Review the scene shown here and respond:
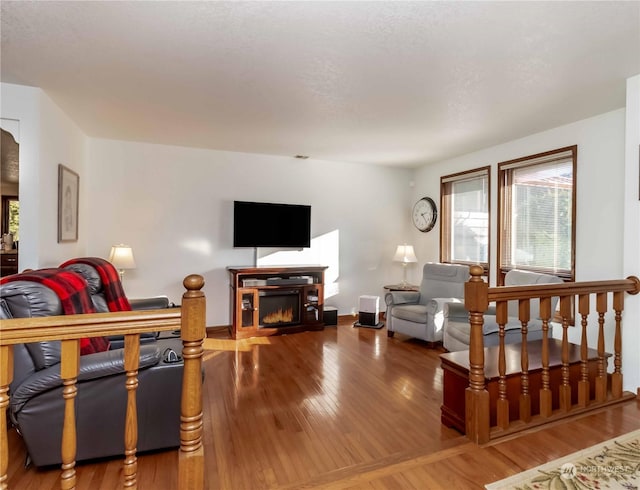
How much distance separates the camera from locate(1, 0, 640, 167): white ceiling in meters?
→ 1.91

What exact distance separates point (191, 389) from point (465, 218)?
457 cm

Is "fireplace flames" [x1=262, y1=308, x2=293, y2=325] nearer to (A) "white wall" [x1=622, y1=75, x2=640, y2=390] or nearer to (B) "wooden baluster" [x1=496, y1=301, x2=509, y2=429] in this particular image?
(B) "wooden baluster" [x1=496, y1=301, x2=509, y2=429]

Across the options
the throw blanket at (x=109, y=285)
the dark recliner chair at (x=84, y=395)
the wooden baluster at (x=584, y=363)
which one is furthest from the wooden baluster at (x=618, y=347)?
the throw blanket at (x=109, y=285)

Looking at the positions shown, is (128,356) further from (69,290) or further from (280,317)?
(280,317)

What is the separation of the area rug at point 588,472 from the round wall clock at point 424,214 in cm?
389

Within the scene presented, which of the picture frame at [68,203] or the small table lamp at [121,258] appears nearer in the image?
the picture frame at [68,203]

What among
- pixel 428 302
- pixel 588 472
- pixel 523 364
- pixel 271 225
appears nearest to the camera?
pixel 588 472

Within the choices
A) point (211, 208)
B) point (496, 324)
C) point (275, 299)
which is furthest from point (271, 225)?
point (496, 324)

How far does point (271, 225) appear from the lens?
500 centimetres

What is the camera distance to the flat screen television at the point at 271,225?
15.9ft

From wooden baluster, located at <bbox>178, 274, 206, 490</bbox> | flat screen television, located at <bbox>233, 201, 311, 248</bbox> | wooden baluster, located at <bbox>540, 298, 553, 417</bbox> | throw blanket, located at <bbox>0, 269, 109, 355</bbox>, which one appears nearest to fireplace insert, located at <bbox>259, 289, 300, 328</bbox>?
flat screen television, located at <bbox>233, 201, 311, 248</bbox>

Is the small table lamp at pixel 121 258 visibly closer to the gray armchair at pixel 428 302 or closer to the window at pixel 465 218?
the gray armchair at pixel 428 302

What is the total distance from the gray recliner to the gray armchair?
0.68 feet

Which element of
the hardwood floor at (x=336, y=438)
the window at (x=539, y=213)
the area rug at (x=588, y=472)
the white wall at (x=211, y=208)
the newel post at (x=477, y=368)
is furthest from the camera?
the white wall at (x=211, y=208)
